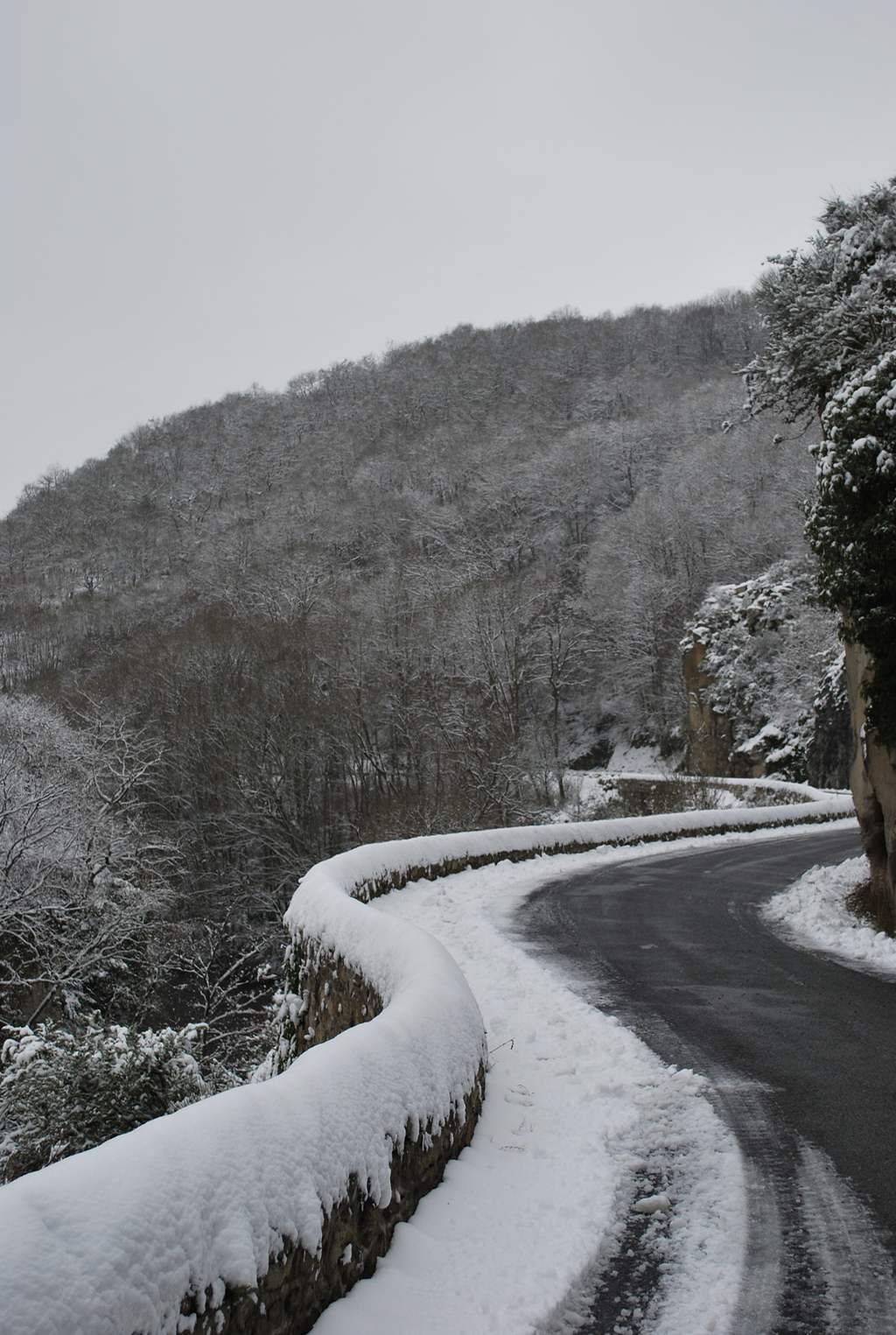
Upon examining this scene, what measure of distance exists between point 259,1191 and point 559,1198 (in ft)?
6.47

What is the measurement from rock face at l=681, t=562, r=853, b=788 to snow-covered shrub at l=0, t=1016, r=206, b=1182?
92.3ft

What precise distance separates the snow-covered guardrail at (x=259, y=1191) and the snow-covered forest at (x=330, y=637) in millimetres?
5382

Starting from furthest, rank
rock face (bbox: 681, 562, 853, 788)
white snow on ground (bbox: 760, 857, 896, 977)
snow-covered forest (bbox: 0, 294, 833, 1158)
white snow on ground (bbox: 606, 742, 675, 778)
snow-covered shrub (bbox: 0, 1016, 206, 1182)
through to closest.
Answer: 1. white snow on ground (bbox: 606, 742, 675, 778)
2. rock face (bbox: 681, 562, 853, 788)
3. snow-covered forest (bbox: 0, 294, 833, 1158)
4. white snow on ground (bbox: 760, 857, 896, 977)
5. snow-covered shrub (bbox: 0, 1016, 206, 1182)

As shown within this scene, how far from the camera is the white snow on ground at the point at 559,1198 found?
311 cm

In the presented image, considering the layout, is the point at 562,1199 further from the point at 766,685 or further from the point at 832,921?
the point at 766,685

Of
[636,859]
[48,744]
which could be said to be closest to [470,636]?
[48,744]

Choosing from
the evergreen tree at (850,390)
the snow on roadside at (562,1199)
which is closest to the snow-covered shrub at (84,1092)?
the snow on roadside at (562,1199)

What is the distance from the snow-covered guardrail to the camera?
2.11 meters

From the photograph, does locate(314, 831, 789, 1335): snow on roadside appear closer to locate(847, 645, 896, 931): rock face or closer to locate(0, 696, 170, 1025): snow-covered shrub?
locate(847, 645, 896, 931): rock face

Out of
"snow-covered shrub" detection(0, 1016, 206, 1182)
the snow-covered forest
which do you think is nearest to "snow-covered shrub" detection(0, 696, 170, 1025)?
the snow-covered forest

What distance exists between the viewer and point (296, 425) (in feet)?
360

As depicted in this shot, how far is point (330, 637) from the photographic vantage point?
3806cm

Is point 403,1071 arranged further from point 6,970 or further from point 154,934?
point 154,934

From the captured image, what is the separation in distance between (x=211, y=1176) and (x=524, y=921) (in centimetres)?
918
